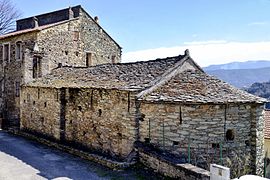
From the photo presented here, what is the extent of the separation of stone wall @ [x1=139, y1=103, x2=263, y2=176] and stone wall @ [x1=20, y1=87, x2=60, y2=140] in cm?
661

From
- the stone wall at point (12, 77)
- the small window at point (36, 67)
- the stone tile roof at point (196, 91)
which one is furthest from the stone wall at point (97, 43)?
the stone tile roof at point (196, 91)

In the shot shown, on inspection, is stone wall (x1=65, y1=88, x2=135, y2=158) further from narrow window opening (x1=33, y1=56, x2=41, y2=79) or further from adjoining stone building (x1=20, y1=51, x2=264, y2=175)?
narrow window opening (x1=33, y1=56, x2=41, y2=79)

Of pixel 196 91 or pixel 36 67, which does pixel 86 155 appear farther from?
pixel 36 67

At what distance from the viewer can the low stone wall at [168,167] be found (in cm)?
938

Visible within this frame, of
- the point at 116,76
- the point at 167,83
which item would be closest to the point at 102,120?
the point at 116,76

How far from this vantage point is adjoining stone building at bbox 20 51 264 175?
1176 cm

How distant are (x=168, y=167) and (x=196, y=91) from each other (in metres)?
3.14

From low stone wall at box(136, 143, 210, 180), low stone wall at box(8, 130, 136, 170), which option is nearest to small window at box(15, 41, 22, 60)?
low stone wall at box(8, 130, 136, 170)

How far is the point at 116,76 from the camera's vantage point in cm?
1548

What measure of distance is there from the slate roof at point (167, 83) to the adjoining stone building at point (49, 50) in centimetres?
527

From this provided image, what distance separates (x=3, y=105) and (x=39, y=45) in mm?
6082

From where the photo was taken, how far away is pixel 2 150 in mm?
15414

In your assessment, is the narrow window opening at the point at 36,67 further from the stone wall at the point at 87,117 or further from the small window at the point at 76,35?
the small window at the point at 76,35

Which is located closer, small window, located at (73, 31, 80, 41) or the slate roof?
the slate roof
